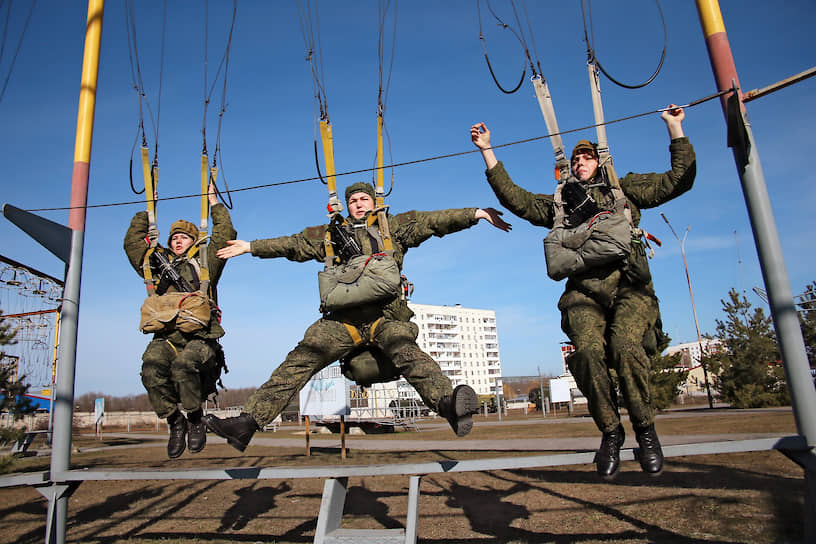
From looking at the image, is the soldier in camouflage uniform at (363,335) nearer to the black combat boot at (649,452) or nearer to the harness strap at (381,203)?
the harness strap at (381,203)

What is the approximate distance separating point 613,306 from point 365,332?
2.00 metres

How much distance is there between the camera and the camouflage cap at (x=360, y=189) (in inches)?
200

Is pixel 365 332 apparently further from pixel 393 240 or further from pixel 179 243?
pixel 179 243

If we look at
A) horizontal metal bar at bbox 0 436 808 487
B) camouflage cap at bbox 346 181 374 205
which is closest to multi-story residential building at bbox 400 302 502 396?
camouflage cap at bbox 346 181 374 205

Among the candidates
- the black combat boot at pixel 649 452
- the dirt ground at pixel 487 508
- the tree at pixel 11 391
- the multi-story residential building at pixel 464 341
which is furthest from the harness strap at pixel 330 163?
the multi-story residential building at pixel 464 341

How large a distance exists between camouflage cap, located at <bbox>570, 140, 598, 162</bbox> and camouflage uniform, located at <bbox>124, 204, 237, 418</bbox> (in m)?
3.37

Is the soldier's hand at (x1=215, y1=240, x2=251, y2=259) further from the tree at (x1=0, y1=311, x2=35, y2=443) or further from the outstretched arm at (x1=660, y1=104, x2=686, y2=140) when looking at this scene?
the tree at (x1=0, y1=311, x2=35, y2=443)

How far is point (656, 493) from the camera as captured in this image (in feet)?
23.8

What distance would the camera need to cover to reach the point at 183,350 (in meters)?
5.16

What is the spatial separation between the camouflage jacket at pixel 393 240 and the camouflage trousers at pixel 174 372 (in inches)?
44.8

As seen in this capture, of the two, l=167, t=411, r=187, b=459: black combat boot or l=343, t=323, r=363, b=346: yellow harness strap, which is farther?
l=167, t=411, r=187, b=459: black combat boot

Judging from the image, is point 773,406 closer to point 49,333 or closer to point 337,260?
point 337,260

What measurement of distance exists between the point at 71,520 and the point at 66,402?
4.29 meters

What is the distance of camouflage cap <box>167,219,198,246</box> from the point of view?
5.60m
